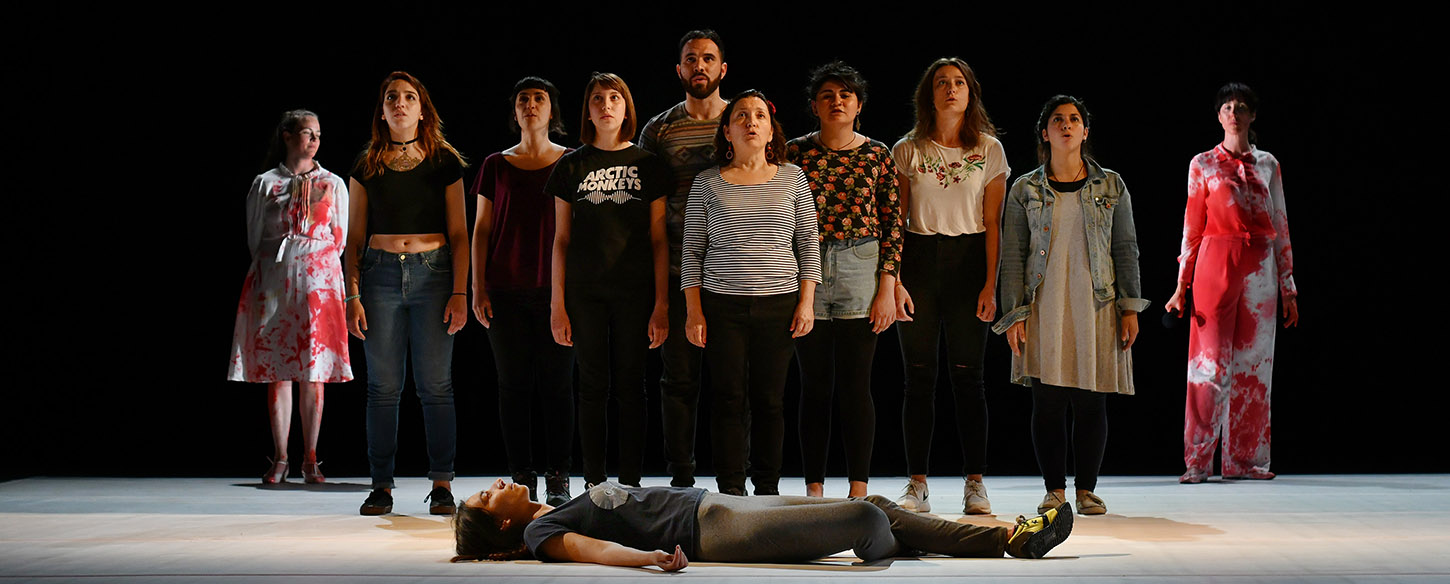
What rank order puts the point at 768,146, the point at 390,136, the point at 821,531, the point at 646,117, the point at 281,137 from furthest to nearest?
the point at 646,117 < the point at 281,137 < the point at 390,136 < the point at 768,146 < the point at 821,531

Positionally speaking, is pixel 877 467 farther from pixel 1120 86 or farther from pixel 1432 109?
pixel 1432 109

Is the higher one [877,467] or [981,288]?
[981,288]

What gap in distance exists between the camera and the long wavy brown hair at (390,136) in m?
3.70

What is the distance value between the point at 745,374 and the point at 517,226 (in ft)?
2.61

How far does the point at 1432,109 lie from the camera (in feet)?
17.2

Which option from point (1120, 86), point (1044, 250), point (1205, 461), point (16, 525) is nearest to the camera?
point (16, 525)

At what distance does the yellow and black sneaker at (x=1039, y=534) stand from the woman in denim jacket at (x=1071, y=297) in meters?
0.84

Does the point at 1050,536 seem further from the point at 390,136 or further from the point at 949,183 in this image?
the point at 390,136

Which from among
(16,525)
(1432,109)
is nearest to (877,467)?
(1432,109)

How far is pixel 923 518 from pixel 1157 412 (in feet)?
9.82

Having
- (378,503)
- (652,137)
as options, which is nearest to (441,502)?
(378,503)

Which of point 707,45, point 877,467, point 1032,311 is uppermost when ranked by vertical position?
point 707,45

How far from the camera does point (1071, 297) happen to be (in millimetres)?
3613

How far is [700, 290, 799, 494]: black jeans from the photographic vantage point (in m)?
3.35
